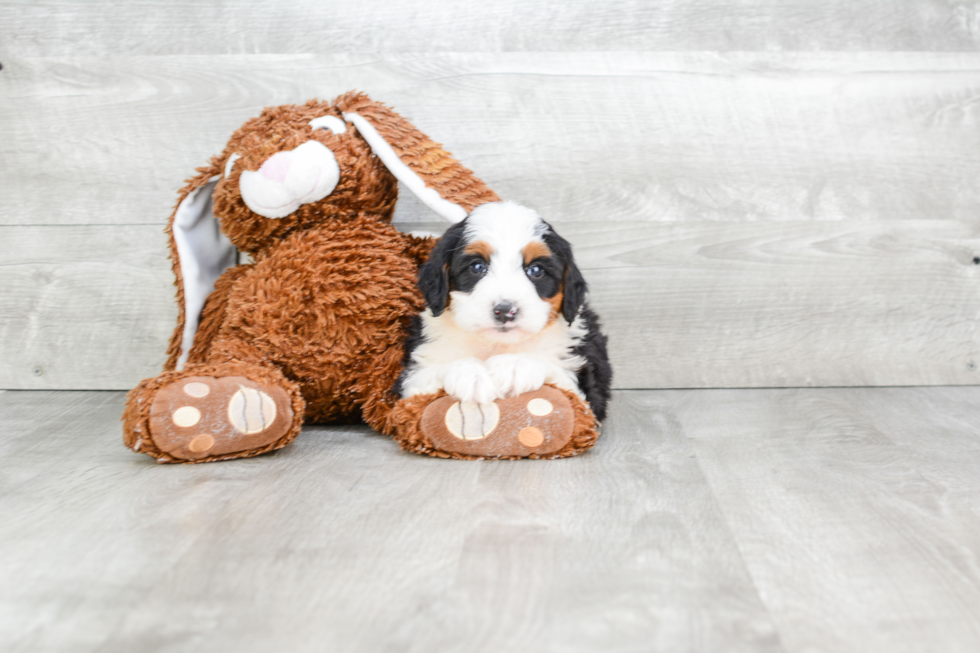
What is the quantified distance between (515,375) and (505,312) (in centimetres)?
9

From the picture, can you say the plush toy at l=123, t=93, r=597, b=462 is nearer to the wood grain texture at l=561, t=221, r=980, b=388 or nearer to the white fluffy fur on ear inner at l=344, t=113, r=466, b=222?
the white fluffy fur on ear inner at l=344, t=113, r=466, b=222

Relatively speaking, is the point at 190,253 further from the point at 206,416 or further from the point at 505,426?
the point at 505,426

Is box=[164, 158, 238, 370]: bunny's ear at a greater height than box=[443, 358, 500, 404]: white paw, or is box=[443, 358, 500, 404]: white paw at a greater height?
box=[164, 158, 238, 370]: bunny's ear

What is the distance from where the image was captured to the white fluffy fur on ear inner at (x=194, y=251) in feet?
4.30

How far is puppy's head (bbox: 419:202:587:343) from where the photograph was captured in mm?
1070

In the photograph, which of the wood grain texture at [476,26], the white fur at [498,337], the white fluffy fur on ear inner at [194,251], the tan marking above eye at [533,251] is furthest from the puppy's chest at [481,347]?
the wood grain texture at [476,26]

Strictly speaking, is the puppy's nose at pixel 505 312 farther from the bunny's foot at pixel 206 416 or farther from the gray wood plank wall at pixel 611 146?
the gray wood plank wall at pixel 611 146

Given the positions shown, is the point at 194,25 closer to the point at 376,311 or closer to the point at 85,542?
the point at 376,311

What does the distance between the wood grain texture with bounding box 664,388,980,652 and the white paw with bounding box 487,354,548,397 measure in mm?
244

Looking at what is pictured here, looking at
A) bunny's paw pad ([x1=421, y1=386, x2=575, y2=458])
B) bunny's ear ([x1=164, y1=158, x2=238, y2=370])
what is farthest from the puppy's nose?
bunny's ear ([x1=164, y1=158, x2=238, y2=370])

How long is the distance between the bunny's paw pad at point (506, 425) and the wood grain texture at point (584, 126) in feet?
1.88

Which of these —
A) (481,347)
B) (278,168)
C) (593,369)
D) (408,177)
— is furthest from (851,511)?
(278,168)

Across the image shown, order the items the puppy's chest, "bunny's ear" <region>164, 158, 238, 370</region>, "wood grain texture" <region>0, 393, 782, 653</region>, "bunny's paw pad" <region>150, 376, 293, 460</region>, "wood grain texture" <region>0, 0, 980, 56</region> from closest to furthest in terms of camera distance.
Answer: "wood grain texture" <region>0, 393, 782, 653</region>
"bunny's paw pad" <region>150, 376, 293, 460</region>
the puppy's chest
"bunny's ear" <region>164, 158, 238, 370</region>
"wood grain texture" <region>0, 0, 980, 56</region>

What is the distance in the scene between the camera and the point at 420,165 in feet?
4.01
